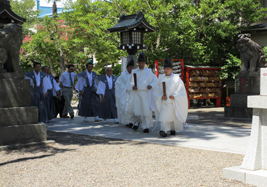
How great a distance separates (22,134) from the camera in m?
6.91

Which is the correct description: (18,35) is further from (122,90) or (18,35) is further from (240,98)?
(240,98)

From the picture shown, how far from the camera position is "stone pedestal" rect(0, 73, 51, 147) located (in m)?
6.76

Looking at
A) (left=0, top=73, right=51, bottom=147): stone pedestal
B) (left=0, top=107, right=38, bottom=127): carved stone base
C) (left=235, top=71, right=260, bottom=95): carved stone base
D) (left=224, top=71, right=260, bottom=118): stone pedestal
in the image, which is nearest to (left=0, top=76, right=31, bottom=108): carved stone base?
(left=0, top=73, right=51, bottom=147): stone pedestal

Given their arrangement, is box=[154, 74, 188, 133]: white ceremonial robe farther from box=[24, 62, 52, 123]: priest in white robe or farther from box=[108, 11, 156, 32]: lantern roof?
box=[24, 62, 52, 123]: priest in white robe

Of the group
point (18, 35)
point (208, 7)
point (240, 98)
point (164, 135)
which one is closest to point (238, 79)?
point (240, 98)

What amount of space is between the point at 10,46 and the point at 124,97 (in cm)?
428

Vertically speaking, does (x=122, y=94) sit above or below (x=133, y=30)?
below

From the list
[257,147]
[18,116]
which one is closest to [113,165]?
[257,147]

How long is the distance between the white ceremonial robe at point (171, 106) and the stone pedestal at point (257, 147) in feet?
12.3

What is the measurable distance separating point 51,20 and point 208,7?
431 inches

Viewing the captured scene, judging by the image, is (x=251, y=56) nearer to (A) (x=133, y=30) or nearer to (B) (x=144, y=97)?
(A) (x=133, y=30)

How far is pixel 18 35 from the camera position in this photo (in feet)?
23.4

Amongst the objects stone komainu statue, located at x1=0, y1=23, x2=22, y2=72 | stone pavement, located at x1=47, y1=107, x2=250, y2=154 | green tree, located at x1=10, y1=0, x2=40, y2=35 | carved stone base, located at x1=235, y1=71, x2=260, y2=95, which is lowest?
stone pavement, located at x1=47, y1=107, x2=250, y2=154

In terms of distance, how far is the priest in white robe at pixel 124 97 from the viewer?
9648 millimetres
